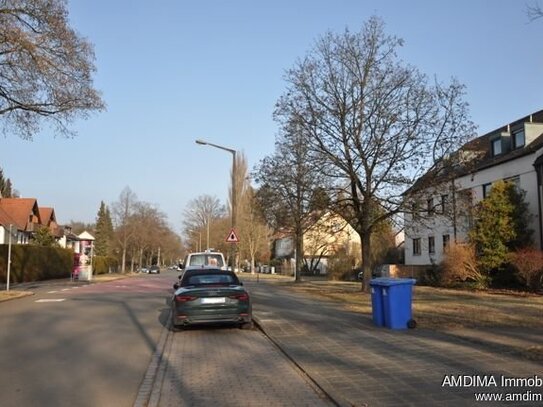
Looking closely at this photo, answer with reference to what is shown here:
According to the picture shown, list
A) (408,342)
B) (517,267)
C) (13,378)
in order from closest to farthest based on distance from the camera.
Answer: (13,378) → (408,342) → (517,267)

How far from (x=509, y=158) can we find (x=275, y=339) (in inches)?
1017

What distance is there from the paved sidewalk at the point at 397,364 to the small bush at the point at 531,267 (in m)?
14.6

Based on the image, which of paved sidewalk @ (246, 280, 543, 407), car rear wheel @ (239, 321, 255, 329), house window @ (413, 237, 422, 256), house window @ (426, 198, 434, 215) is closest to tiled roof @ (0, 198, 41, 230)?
house window @ (413, 237, 422, 256)

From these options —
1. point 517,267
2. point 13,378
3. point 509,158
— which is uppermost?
point 509,158

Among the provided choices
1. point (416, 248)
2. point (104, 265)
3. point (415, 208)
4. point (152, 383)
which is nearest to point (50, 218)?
point (104, 265)

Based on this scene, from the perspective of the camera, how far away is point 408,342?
10.6 m

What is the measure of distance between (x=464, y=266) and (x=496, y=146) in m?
11.0

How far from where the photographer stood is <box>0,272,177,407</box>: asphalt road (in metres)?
7.39

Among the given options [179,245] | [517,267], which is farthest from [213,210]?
[517,267]

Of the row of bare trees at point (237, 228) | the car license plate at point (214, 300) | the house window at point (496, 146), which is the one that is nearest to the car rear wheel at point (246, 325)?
the car license plate at point (214, 300)

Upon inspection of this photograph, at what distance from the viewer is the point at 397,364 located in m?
8.52

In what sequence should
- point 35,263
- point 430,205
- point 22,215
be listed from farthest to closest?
point 22,215, point 35,263, point 430,205

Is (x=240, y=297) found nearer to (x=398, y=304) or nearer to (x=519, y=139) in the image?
(x=398, y=304)

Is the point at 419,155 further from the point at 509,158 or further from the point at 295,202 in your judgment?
the point at 509,158
